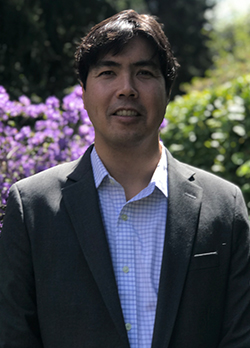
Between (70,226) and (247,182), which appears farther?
(247,182)

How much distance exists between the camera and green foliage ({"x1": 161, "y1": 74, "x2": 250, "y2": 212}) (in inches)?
187

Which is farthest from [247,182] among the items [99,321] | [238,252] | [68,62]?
[68,62]

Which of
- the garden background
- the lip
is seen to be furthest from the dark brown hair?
the garden background

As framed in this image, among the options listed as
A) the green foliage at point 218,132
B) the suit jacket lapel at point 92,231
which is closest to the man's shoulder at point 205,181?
the suit jacket lapel at point 92,231

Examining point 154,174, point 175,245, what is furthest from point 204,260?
point 154,174

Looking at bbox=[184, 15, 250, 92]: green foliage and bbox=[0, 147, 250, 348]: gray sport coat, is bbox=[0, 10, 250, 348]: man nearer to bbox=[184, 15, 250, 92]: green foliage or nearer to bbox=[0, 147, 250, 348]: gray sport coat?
bbox=[0, 147, 250, 348]: gray sport coat

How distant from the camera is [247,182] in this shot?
4730 mm

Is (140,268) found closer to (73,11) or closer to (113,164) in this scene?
(113,164)

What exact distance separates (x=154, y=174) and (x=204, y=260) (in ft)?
1.32

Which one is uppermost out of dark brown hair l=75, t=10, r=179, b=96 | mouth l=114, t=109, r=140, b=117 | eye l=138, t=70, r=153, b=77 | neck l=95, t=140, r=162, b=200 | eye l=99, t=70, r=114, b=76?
dark brown hair l=75, t=10, r=179, b=96

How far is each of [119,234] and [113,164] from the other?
0.30 m

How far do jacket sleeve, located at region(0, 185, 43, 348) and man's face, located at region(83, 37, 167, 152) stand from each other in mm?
502

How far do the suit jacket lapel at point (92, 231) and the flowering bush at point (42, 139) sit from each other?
49.4 inches

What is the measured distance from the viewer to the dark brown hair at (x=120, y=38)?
175cm
